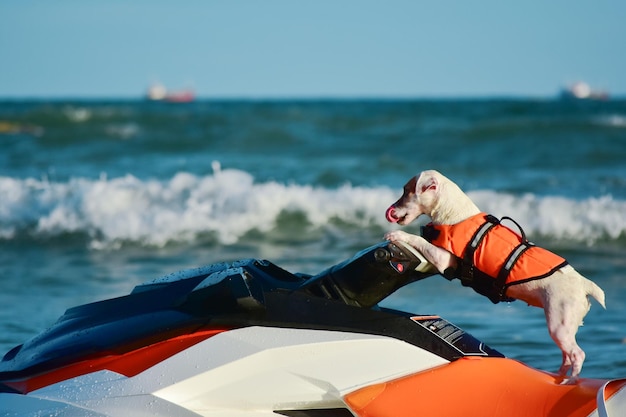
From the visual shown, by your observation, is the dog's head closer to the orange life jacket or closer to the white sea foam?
the orange life jacket

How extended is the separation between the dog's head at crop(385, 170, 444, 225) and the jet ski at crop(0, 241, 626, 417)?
0.20 m

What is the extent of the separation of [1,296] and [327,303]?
4.12 meters

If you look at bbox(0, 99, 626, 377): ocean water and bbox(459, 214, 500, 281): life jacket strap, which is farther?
bbox(0, 99, 626, 377): ocean water

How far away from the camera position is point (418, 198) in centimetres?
326

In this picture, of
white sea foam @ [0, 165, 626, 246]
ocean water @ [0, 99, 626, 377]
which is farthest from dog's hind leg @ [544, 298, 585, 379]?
white sea foam @ [0, 165, 626, 246]

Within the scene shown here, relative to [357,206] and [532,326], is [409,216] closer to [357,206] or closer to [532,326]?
[532,326]

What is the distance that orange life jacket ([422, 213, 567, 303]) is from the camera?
10.3ft

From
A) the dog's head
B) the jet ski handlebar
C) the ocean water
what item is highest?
the dog's head

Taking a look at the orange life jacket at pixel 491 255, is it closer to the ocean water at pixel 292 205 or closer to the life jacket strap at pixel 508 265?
the life jacket strap at pixel 508 265

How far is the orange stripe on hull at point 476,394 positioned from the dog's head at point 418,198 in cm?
54

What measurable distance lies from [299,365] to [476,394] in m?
0.57

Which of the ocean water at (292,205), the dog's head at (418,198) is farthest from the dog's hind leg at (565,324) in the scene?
the ocean water at (292,205)

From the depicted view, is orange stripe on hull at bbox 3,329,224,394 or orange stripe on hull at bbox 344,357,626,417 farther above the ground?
orange stripe on hull at bbox 3,329,224,394

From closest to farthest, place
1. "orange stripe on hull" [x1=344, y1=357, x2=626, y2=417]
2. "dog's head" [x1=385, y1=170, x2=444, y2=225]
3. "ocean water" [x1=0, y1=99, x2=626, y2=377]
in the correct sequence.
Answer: "orange stripe on hull" [x1=344, y1=357, x2=626, y2=417] → "dog's head" [x1=385, y1=170, x2=444, y2=225] → "ocean water" [x1=0, y1=99, x2=626, y2=377]
